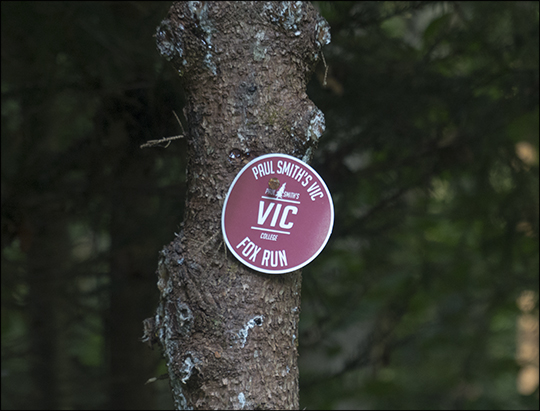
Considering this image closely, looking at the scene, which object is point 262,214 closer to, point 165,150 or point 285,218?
point 285,218

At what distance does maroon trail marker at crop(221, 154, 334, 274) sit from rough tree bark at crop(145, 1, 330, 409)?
0.02 meters

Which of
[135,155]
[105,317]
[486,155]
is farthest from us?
[105,317]

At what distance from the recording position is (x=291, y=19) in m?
0.89

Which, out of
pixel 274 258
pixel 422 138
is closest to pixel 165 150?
pixel 422 138

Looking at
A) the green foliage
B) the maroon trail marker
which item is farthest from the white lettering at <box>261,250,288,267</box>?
Answer: the green foliage

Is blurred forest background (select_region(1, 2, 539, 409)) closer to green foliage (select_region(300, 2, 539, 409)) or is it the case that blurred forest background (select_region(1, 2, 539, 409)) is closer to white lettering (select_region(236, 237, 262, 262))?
green foliage (select_region(300, 2, 539, 409))

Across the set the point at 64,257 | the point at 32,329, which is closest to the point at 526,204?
the point at 64,257

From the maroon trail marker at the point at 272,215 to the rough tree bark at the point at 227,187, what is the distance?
0.08ft

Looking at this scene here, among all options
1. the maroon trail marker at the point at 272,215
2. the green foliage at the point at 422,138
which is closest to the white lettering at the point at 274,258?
the maroon trail marker at the point at 272,215

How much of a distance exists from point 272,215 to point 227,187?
0.10 metres

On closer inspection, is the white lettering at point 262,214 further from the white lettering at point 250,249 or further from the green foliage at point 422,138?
the green foliage at point 422,138

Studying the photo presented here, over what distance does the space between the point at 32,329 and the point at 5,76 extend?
5.26ft

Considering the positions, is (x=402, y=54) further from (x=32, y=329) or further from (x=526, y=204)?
(x=32, y=329)

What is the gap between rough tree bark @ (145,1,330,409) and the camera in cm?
85
